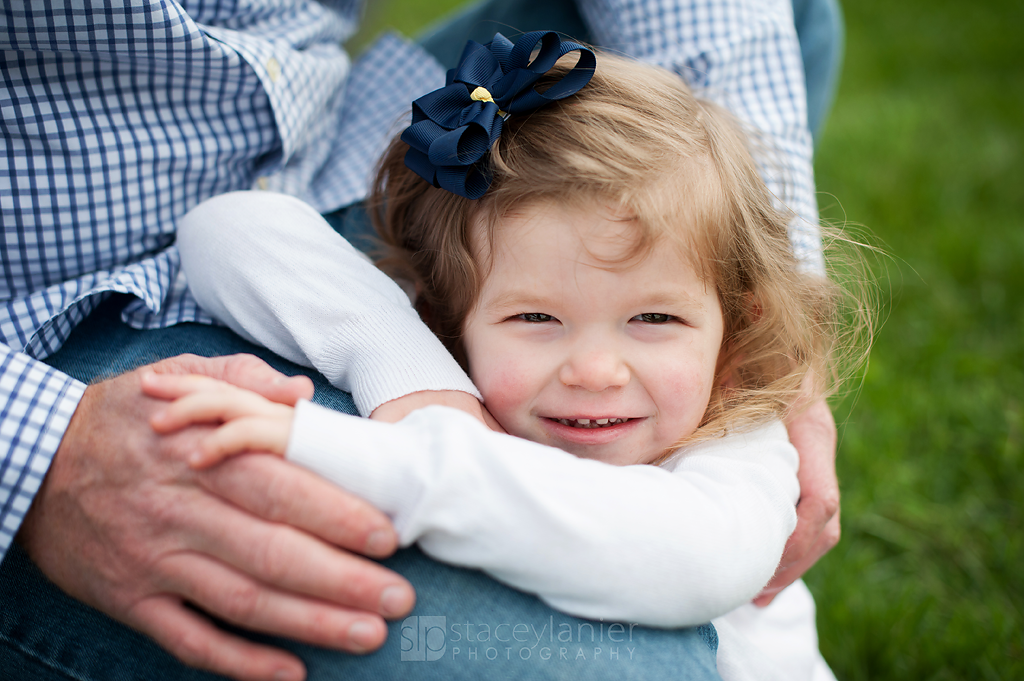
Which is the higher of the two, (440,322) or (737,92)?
(737,92)

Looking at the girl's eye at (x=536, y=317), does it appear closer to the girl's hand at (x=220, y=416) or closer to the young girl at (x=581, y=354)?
the young girl at (x=581, y=354)

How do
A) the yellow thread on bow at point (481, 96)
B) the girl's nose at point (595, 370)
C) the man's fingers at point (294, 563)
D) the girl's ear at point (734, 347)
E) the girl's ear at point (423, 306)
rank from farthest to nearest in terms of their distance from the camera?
the girl's ear at point (423, 306), the girl's ear at point (734, 347), the yellow thread on bow at point (481, 96), the girl's nose at point (595, 370), the man's fingers at point (294, 563)

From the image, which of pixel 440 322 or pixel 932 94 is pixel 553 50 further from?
pixel 932 94

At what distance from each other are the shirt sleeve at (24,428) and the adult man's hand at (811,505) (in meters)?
1.21

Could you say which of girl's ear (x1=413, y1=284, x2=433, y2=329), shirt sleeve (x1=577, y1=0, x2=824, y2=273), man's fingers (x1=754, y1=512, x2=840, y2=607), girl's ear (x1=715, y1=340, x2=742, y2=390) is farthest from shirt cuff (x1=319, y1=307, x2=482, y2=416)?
shirt sleeve (x1=577, y1=0, x2=824, y2=273)

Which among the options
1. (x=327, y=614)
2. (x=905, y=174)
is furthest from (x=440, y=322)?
(x=905, y=174)

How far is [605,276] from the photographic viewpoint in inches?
44.7

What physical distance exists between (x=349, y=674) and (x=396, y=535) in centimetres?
19

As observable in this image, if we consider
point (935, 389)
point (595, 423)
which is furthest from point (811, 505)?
point (935, 389)

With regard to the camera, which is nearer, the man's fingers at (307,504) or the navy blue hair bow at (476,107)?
the man's fingers at (307,504)

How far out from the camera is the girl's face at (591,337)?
1.14 metres

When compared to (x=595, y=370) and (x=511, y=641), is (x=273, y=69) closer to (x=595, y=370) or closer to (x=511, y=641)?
(x=595, y=370)

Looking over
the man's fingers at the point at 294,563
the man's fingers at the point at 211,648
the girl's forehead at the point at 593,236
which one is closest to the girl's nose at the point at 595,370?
the girl's forehead at the point at 593,236

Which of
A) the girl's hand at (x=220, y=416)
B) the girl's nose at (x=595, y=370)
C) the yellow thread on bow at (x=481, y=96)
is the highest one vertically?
the yellow thread on bow at (x=481, y=96)
